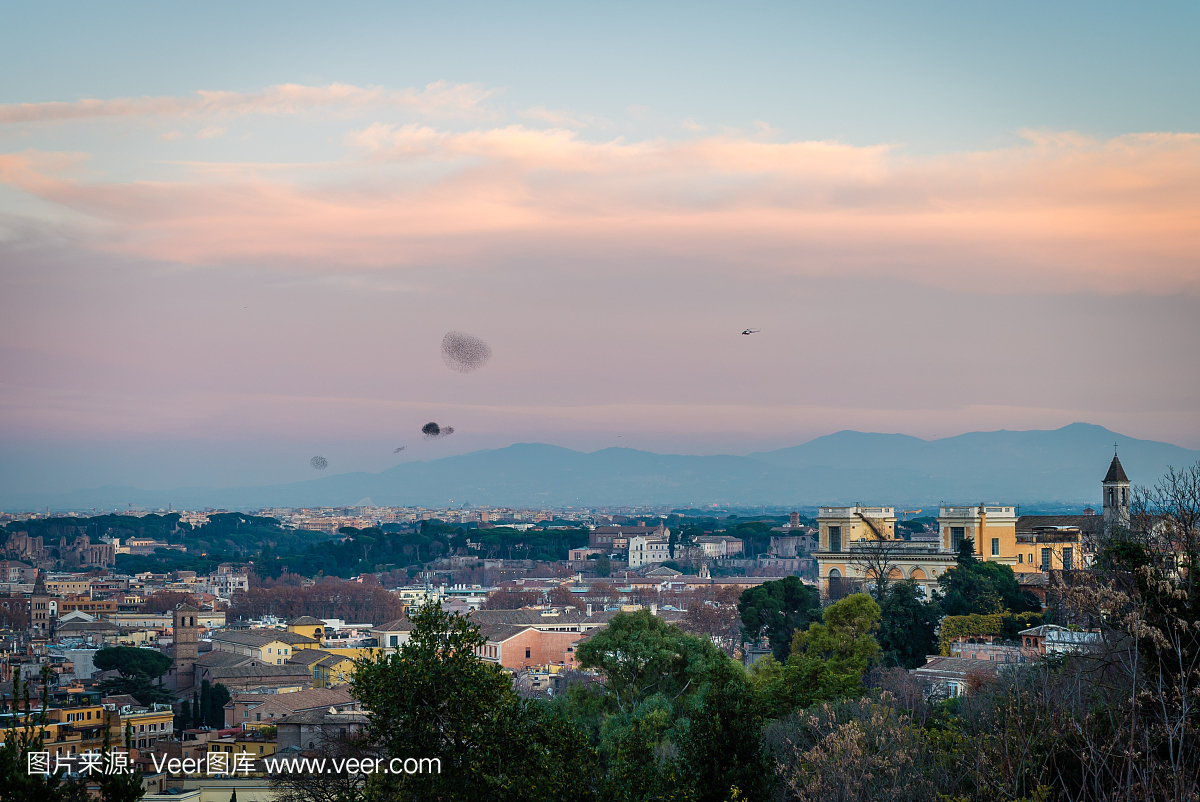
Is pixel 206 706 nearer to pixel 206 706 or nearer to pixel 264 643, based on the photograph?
pixel 206 706

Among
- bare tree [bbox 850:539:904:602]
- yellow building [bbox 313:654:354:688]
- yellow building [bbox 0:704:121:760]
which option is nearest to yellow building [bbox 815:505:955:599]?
bare tree [bbox 850:539:904:602]

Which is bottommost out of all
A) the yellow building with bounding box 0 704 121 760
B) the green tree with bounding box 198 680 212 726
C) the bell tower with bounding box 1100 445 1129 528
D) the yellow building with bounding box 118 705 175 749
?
the green tree with bounding box 198 680 212 726

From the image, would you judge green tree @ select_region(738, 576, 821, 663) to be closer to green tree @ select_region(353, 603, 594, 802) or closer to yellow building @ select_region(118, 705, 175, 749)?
yellow building @ select_region(118, 705, 175, 749)

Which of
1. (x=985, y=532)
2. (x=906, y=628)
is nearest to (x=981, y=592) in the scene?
(x=906, y=628)

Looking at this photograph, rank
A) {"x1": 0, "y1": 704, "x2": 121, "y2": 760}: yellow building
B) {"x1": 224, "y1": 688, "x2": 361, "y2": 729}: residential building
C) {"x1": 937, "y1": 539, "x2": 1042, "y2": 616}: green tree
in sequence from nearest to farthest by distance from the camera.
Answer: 1. {"x1": 0, "y1": 704, "x2": 121, "y2": 760}: yellow building
2. {"x1": 224, "y1": 688, "x2": 361, "y2": 729}: residential building
3. {"x1": 937, "y1": 539, "x2": 1042, "y2": 616}: green tree

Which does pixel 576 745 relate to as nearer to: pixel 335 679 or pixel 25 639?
pixel 335 679

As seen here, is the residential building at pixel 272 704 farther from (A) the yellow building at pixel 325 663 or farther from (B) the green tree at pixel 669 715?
(B) the green tree at pixel 669 715
